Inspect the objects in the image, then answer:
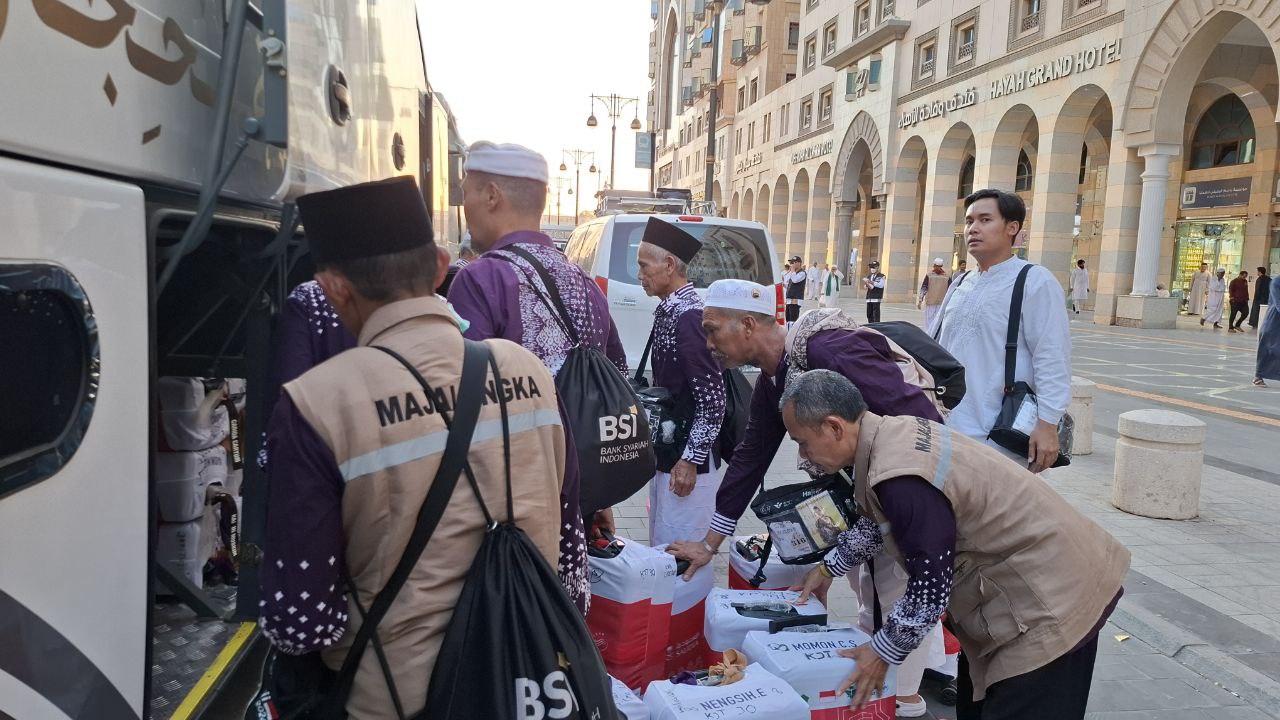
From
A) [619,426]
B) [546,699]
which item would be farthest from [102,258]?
[619,426]

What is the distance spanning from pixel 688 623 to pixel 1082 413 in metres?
5.97

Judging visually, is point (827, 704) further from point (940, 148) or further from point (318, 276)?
point (940, 148)

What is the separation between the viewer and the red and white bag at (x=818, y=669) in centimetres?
271

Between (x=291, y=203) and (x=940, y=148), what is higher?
(x=940, y=148)

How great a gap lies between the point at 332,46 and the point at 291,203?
622 millimetres

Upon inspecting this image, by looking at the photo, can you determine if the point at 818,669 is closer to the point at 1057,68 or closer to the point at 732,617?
the point at 732,617

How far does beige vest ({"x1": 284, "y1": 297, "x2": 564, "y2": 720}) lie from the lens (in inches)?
58.2

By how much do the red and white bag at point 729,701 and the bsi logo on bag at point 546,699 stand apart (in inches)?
39.1

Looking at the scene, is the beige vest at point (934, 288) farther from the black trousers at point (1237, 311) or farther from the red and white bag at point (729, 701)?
the red and white bag at point (729, 701)

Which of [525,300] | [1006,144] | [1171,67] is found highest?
[1171,67]

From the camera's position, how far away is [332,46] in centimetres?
272

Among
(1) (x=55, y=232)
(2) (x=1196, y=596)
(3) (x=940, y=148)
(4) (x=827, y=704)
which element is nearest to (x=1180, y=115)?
(3) (x=940, y=148)

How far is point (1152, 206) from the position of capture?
20734 millimetres

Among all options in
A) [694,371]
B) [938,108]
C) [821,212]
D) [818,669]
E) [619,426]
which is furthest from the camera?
[821,212]
